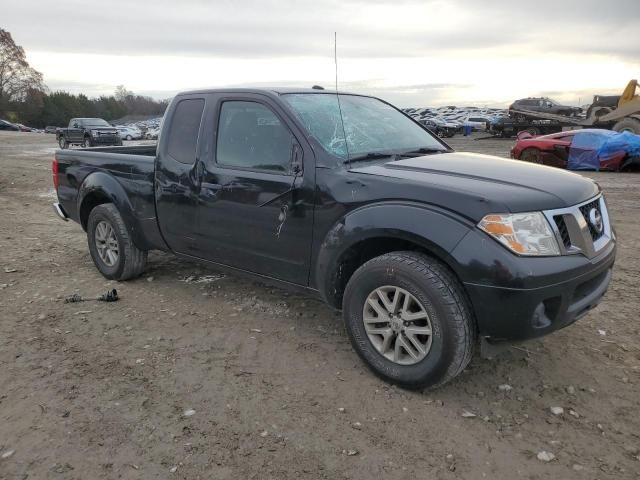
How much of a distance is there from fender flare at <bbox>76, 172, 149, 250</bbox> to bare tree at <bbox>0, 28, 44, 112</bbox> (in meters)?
80.2

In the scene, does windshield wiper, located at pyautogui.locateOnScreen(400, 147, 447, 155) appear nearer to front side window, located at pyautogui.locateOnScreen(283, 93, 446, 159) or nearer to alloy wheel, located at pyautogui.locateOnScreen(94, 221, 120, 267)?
front side window, located at pyautogui.locateOnScreen(283, 93, 446, 159)

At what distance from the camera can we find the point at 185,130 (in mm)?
4441

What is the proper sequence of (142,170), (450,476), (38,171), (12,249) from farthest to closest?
(38,171) < (12,249) < (142,170) < (450,476)

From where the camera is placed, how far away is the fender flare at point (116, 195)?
4.93 m

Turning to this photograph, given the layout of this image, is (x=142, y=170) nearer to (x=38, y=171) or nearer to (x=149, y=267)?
(x=149, y=267)

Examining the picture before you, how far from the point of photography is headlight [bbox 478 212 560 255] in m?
2.83

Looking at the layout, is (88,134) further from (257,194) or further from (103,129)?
(257,194)

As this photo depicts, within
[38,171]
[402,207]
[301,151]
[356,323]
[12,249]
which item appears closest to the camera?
[402,207]

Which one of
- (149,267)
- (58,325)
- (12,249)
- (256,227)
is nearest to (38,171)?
(12,249)

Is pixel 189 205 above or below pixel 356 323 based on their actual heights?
above

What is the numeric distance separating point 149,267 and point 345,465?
150 inches

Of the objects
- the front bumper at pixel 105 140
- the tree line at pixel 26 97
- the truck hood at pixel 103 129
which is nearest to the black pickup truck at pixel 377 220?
the front bumper at pixel 105 140

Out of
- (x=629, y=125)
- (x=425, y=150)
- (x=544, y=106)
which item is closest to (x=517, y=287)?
(x=425, y=150)

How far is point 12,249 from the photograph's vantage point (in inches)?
259
